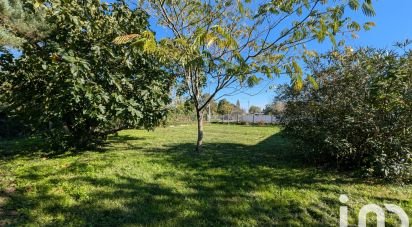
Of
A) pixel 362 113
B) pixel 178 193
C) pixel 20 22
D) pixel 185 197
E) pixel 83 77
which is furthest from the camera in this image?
pixel 20 22

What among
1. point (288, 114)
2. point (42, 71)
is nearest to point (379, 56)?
point (288, 114)

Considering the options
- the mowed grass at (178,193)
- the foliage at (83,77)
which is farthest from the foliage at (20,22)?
the mowed grass at (178,193)

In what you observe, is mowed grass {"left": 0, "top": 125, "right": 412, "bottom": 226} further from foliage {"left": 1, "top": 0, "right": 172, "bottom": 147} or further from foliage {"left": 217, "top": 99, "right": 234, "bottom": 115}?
foliage {"left": 217, "top": 99, "right": 234, "bottom": 115}

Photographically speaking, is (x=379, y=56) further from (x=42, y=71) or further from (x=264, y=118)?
(x=264, y=118)

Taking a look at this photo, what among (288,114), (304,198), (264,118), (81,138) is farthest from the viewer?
(264,118)

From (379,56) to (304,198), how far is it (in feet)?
8.88

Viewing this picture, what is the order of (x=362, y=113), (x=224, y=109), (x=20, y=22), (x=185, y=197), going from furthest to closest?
(x=224, y=109), (x=20, y=22), (x=362, y=113), (x=185, y=197)

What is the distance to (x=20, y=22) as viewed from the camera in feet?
18.0

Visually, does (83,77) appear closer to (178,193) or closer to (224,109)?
(178,193)

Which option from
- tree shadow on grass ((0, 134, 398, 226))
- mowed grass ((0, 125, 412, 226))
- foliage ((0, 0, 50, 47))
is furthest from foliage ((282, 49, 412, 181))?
foliage ((0, 0, 50, 47))

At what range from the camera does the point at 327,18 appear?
4.23m

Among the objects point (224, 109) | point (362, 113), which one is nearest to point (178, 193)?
point (362, 113)

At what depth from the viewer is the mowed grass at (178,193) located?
10.1ft

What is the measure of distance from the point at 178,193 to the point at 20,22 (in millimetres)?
4694
